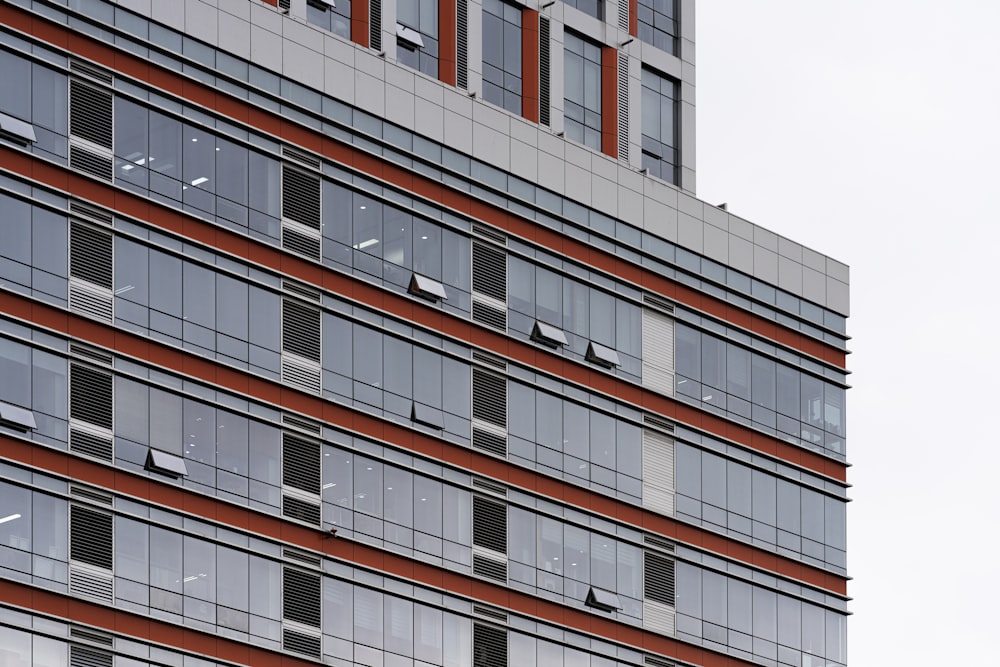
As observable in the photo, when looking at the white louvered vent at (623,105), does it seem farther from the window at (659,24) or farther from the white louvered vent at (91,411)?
the white louvered vent at (91,411)

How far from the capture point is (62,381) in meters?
67.2

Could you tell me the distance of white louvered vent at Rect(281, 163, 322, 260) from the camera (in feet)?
241

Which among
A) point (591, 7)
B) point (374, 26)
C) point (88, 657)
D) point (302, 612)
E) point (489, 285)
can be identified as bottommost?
point (88, 657)

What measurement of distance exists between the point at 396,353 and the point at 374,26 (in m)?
9.45

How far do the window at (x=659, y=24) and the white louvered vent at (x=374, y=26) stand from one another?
11023 millimetres

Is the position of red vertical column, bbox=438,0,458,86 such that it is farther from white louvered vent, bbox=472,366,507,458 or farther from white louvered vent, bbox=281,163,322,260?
white louvered vent, bbox=472,366,507,458

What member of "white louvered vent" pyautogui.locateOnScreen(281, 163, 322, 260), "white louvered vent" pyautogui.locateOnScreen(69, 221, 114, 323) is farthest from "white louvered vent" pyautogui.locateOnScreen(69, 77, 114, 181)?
"white louvered vent" pyautogui.locateOnScreen(281, 163, 322, 260)

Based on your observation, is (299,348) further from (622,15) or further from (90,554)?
(622,15)

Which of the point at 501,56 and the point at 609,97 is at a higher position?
the point at 609,97

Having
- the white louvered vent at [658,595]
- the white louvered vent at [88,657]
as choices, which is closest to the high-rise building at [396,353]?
the white louvered vent at [658,595]

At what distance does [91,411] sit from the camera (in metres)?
67.6

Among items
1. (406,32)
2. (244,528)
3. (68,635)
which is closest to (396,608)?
(244,528)

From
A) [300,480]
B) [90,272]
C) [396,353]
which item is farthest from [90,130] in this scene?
[396,353]

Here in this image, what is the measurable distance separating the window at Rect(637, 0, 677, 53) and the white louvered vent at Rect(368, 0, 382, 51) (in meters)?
11.0
